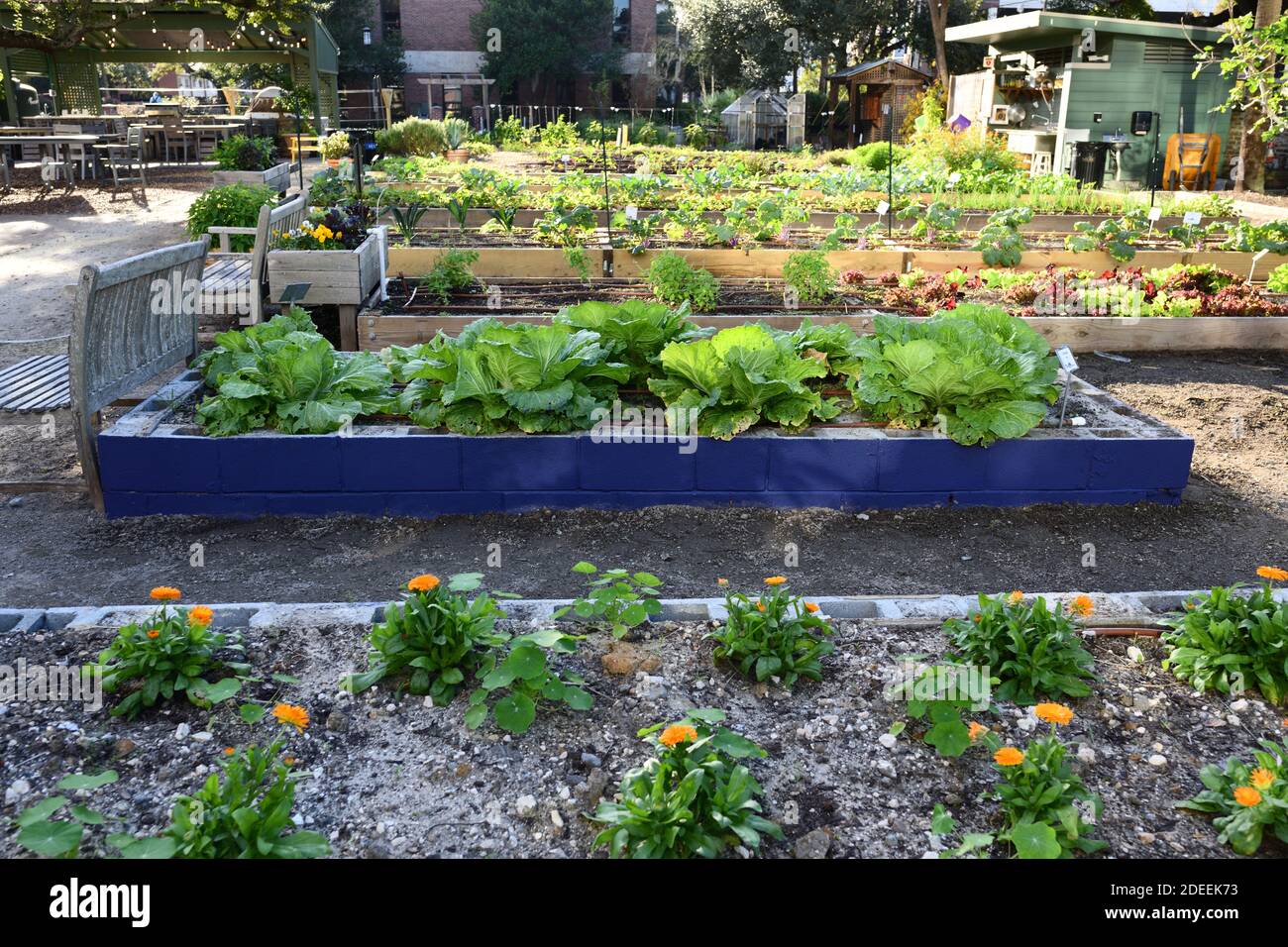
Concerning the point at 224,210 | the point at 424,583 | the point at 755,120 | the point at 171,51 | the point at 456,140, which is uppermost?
the point at 171,51

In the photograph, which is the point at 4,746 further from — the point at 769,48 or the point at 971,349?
the point at 769,48

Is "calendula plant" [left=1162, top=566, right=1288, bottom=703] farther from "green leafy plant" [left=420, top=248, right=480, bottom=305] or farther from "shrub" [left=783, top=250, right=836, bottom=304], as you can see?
"green leafy plant" [left=420, top=248, right=480, bottom=305]

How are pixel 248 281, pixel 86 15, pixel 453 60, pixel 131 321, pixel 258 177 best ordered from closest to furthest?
pixel 131 321 < pixel 248 281 < pixel 258 177 < pixel 86 15 < pixel 453 60

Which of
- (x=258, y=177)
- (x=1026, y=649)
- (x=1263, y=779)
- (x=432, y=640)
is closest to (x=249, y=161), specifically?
(x=258, y=177)

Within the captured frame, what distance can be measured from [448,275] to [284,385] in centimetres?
296

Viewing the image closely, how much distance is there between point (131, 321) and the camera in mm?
4594

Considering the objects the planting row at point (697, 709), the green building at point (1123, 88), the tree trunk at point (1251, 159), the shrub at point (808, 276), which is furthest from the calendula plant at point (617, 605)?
the tree trunk at point (1251, 159)

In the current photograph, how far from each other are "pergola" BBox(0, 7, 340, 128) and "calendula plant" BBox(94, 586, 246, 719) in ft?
65.4

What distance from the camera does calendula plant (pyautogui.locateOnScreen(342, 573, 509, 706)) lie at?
8.66ft

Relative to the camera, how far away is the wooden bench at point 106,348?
4.17 meters

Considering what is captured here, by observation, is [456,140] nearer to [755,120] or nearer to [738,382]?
[755,120]

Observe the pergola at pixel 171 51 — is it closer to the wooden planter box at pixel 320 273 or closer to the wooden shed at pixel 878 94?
the wooden shed at pixel 878 94

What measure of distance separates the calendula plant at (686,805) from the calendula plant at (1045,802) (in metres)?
0.48

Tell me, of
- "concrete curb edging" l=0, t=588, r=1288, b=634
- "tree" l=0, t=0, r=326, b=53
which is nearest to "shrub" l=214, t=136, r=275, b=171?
"tree" l=0, t=0, r=326, b=53
